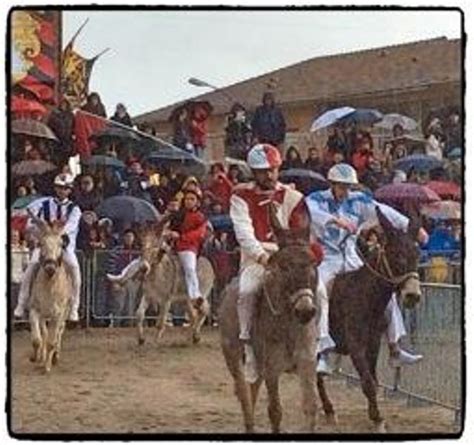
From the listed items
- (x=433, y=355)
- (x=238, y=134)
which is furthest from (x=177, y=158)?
(x=433, y=355)

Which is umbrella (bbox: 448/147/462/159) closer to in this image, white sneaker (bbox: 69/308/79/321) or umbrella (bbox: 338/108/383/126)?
umbrella (bbox: 338/108/383/126)

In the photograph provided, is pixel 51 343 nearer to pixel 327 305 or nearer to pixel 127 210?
pixel 127 210

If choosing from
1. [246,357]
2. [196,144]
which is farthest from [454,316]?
[196,144]

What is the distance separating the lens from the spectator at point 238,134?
5672 millimetres

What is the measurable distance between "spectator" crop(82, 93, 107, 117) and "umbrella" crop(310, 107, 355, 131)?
781 mm

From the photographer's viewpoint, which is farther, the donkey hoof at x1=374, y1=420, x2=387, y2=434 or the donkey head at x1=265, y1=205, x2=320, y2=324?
the donkey hoof at x1=374, y1=420, x2=387, y2=434

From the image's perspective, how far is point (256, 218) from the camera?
564 centimetres

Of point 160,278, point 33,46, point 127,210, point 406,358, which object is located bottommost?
point 406,358

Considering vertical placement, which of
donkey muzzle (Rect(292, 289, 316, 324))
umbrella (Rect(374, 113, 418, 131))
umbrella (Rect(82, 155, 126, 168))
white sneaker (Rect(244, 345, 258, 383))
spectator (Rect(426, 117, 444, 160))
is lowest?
white sneaker (Rect(244, 345, 258, 383))

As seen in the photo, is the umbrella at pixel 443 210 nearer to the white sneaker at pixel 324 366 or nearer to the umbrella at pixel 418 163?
the umbrella at pixel 418 163

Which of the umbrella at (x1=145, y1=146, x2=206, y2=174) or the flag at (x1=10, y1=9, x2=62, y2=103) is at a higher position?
the flag at (x1=10, y1=9, x2=62, y2=103)

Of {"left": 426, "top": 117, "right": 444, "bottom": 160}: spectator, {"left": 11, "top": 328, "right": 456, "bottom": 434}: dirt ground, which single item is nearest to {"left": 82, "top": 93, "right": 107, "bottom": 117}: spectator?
{"left": 11, "top": 328, "right": 456, "bottom": 434}: dirt ground

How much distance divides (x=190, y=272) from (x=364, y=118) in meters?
0.86

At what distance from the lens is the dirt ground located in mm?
5656
